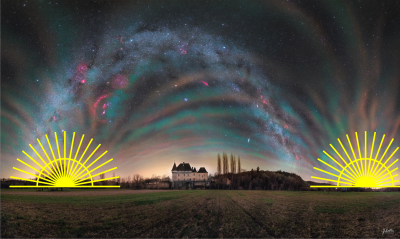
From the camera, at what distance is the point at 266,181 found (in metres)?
85.2

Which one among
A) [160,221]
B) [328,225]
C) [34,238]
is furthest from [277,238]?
[34,238]

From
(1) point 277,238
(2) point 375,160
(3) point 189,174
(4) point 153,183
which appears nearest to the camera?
(2) point 375,160

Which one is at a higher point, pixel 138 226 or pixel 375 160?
pixel 375 160

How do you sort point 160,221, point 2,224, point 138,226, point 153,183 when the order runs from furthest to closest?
point 153,183 < point 160,221 < point 138,226 < point 2,224

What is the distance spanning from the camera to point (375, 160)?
13.3m

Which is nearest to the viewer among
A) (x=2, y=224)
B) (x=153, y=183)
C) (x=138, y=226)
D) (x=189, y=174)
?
(x=2, y=224)

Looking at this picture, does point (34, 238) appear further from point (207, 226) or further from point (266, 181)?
point (266, 181)

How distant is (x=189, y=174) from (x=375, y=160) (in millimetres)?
87649

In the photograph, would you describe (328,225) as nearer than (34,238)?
No

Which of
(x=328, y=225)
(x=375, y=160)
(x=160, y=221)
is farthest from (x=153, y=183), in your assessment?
(x=375, y=160)

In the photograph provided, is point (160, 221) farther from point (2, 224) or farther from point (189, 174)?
point (189, 174)

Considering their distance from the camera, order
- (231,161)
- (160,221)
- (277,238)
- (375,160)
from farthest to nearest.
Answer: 1. (231,161)
2. (160,221)
3. (277,238)
4. (375,160)

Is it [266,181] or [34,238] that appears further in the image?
[266,181]

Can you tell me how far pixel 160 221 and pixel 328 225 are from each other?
48.0 feet
